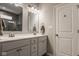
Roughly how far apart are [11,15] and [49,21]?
5.07ft

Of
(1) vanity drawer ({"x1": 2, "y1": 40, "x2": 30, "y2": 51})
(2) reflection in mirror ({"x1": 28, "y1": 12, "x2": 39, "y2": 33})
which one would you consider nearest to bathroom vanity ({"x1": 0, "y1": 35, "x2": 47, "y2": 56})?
(1) vanity drawer ({"x1": 2, "y1": 40, "x2": 30, "y2": 51})

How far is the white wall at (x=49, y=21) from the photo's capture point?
3.37 m

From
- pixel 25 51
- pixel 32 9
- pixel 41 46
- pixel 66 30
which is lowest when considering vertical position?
pixel 41 46

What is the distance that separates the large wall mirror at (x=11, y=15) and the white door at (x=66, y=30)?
1376 mm

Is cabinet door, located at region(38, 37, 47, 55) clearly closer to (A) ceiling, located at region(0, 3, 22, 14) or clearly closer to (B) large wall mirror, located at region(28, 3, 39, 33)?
(B) large wall mirror, located at region(28, 3, 39, 33)

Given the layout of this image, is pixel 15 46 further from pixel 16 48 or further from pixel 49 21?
pixel 49 21

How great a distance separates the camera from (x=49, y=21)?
11.3ft

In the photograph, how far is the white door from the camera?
2.87m

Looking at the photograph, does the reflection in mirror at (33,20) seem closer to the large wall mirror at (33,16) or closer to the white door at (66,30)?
the large wall mirror at (33,16)

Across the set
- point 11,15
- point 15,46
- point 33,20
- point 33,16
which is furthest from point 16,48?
point 33,16

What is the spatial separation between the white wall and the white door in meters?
0.15

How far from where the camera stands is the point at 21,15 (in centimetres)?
268

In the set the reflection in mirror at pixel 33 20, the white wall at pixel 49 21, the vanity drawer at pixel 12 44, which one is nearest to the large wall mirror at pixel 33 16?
the reflection in mirror at pixel 33 20

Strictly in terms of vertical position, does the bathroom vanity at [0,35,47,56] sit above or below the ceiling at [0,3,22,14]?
below
